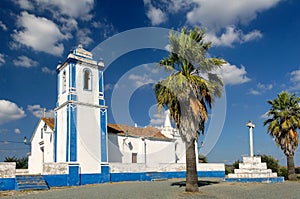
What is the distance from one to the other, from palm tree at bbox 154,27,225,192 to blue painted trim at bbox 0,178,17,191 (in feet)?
34.5

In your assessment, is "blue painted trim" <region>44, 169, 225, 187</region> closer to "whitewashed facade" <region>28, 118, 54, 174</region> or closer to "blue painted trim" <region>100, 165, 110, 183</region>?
"blue painted trim" <region>100, 165, 110, 183</region>

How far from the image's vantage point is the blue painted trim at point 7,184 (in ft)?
61.1

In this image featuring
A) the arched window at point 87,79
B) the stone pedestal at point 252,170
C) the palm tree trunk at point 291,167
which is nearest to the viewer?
the stone pedestal at point 252,170

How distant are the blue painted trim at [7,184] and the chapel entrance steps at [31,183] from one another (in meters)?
0.27

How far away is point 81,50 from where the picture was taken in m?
25.8

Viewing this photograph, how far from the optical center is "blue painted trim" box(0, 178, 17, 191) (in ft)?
61.1

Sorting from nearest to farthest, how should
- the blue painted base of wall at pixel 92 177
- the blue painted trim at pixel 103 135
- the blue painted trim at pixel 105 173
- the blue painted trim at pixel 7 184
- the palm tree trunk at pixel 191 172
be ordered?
the palm tree trunk at pixel 191 172 < the blue painted trim at pixel 7 184 < the blue painted base of wall at pixel 92 177 < the blue painted trim at pixel 105 173 < the blue painted trim at pixel 103 135

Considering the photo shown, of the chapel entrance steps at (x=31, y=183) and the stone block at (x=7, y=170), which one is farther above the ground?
the stone block at (x=7, y=170)

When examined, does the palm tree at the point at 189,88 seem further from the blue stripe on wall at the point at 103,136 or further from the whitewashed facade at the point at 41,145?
the whitewashed facade at the point at 41,145

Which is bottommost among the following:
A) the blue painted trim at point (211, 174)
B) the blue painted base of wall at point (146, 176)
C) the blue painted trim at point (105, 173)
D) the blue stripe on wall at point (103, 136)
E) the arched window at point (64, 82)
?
the blue painted trim at point (211, 174)

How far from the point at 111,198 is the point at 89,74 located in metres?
14.6

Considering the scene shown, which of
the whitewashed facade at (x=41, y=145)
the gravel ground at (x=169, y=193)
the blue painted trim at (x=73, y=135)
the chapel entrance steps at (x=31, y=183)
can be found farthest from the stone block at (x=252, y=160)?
the whitewashed facade at (x=41, y=145)

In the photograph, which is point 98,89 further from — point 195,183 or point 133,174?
point 195,183

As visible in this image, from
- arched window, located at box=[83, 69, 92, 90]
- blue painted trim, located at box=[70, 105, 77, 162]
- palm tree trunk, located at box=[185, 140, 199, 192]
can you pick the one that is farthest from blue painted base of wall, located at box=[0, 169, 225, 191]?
palm tree trunk, located at box=[185, 140, 199, 192]
